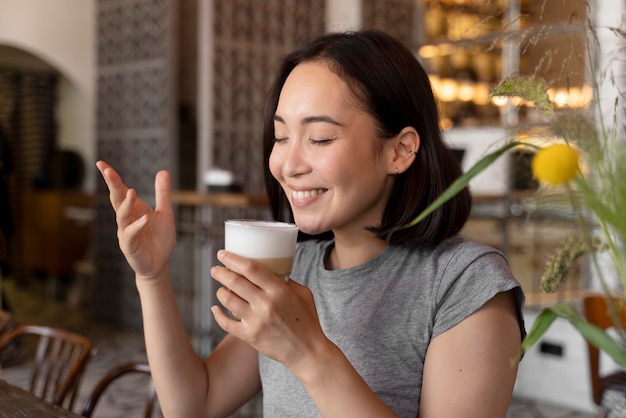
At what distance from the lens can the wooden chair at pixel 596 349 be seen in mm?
2982

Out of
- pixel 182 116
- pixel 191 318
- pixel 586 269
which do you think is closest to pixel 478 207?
pixel 586 269

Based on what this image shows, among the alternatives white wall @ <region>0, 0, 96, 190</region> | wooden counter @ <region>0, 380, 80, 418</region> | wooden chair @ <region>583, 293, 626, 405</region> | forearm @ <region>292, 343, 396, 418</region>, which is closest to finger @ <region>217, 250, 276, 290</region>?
forearm @ <region>292, 343, 396, 418</region>

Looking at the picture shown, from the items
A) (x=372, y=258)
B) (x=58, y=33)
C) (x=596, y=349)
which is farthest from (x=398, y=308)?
(x=58, y=33)

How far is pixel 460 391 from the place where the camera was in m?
1.14

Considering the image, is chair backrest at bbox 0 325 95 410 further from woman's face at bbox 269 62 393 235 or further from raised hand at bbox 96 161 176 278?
woman's face at bbox 269 62 393 235

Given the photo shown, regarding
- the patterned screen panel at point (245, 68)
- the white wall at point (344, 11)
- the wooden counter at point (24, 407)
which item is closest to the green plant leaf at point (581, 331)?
the wooden counter at point (24, 407)

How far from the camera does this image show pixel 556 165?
1.89 ft

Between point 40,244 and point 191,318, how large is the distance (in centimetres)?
374

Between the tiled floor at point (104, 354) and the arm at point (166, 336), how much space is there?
105 inches

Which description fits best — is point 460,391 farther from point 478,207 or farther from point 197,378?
point 478,207

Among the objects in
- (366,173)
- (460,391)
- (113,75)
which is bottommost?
(460,391)

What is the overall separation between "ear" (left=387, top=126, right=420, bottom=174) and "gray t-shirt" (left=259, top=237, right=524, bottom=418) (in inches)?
→ 6.4

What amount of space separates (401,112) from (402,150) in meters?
0.07

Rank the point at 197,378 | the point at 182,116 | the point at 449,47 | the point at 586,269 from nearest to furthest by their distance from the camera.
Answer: the point at 197,378 → the point at 586,269 → the point at 449,47 → the point at 182,116
